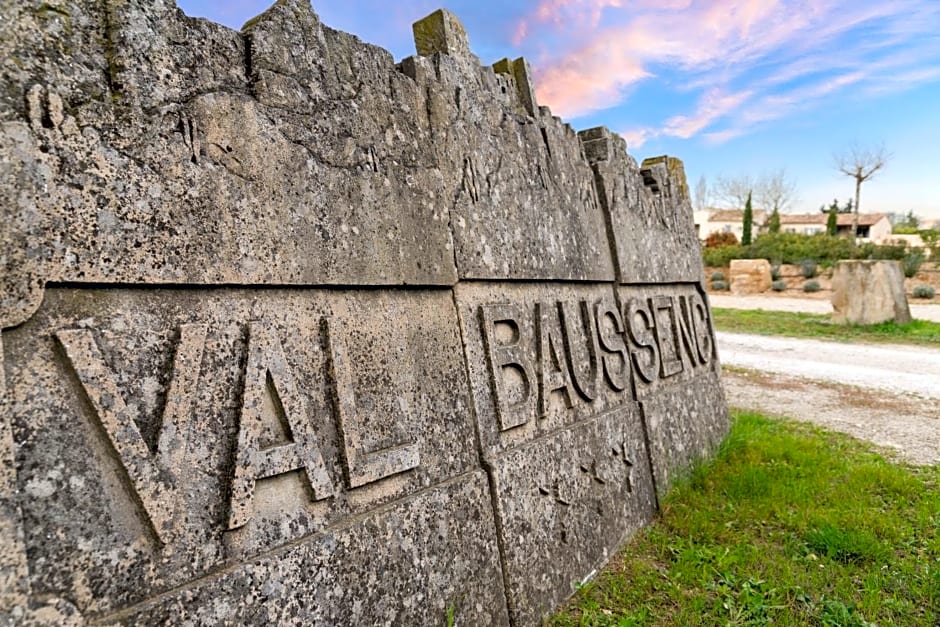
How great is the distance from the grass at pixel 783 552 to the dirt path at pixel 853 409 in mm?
737

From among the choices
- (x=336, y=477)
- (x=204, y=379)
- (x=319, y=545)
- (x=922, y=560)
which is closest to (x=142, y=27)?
(x=204, y=379)

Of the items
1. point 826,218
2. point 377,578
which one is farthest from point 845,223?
point 377,578

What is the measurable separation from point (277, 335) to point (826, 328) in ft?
39.9

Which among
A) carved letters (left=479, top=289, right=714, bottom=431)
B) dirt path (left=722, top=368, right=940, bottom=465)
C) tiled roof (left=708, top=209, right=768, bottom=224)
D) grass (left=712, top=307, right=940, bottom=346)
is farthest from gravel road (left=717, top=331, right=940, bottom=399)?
tiled roof (left=708, top=209, right=768, bottom=224)

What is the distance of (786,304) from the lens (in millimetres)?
16609

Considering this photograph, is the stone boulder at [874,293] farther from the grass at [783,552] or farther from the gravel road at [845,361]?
the grass at [783,552]

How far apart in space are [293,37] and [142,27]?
1.45 feet

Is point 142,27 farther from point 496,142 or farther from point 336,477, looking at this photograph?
point 496,142

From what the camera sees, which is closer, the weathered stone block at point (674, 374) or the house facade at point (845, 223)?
the weathered stone block at point (674, 374)

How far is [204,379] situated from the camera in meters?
1.46

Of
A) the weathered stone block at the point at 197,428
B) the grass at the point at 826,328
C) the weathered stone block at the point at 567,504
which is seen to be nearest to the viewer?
the weathered stone block at the point at 197,428

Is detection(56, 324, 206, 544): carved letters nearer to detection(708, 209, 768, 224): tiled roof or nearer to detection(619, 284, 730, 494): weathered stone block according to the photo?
detection(619, 284, 730, 494): weathered stone block

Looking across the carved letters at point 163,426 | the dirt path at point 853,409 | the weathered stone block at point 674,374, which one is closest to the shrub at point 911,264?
the dirt path at point 853,409

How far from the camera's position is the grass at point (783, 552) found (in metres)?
2.34
